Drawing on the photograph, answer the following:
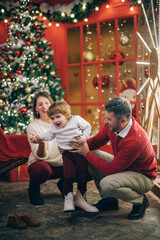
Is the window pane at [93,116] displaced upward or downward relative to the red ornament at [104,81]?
downward

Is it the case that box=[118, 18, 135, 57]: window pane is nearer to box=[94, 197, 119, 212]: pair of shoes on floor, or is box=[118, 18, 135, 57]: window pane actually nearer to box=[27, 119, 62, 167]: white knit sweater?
box=[27, 119, 62, 167]: white knit sweater

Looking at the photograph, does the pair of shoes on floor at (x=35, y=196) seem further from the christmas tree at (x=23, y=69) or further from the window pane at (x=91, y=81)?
the window pane at (x=91, y=81)

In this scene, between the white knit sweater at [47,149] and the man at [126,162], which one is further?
the white knit sweater at [47,149]

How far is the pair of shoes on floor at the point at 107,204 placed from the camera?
8.59ft

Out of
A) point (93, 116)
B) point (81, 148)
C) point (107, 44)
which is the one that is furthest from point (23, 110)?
point (81, 148)

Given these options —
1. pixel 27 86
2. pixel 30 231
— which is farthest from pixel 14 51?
pixel 30 231

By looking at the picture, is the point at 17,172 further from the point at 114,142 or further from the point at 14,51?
the point at 14,51

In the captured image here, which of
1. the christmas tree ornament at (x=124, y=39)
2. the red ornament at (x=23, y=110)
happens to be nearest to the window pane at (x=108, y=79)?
the christmas tree ornament at (x=124, y=39)

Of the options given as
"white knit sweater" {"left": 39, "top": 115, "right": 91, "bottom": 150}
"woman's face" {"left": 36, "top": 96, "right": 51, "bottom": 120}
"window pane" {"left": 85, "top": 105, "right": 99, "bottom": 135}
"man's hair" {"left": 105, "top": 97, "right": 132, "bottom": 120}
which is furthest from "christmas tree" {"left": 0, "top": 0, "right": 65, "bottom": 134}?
"man's hair" {"left": 105, "top": 97, "right": 132, "bottom": 120}

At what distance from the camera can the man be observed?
226cm

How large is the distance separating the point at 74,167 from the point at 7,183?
59.2 inches

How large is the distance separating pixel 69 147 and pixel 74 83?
3.35 meters

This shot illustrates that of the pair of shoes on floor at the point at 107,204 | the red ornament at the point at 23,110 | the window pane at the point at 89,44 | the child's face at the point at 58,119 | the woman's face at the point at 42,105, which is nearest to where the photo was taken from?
the child's face at the point at 58,119

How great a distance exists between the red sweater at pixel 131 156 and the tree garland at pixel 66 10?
3077 mm
